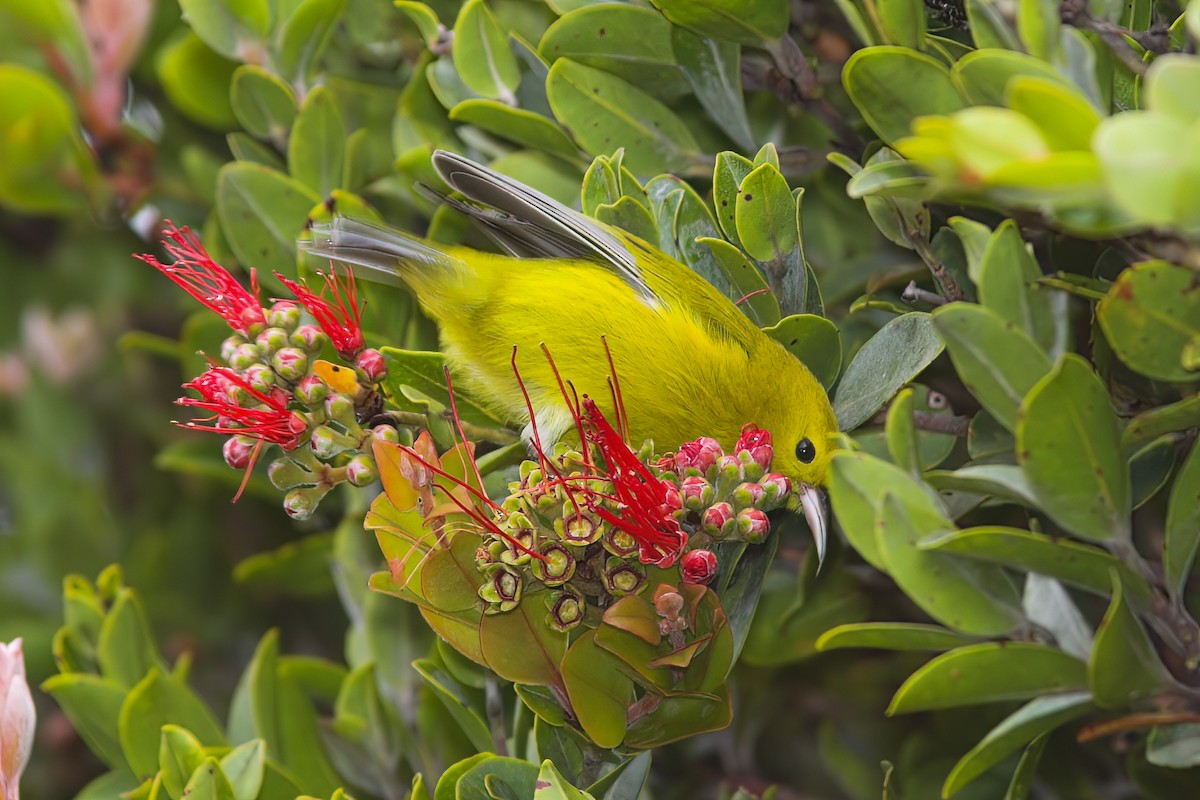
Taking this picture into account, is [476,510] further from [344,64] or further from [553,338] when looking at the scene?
[344,64]

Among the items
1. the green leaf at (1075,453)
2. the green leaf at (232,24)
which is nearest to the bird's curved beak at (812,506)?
the green leaf at (1075,453)

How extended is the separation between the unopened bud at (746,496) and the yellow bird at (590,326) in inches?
5.7

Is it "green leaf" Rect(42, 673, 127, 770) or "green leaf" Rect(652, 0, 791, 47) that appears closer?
"green leaf" Rect(652, 0, 791, 47)

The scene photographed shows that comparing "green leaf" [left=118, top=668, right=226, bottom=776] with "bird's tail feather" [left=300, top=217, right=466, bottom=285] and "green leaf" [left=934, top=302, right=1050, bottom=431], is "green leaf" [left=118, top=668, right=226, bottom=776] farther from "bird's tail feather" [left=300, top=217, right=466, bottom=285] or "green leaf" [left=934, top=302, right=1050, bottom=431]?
"green leaf" [left=934, top=302, right=1050, bottom=431]

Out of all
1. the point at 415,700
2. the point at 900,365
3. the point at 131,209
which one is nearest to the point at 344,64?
the point at 131,209

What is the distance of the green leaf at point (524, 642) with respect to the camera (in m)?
1.36

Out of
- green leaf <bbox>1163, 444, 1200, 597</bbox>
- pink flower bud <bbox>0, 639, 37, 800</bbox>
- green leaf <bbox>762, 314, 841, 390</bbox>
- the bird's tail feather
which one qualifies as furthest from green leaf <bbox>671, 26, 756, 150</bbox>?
pink flower bud <bbox>0, 639, 37, 800</bbox>

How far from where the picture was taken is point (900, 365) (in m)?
1.43

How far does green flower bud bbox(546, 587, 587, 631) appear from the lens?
1.35 m

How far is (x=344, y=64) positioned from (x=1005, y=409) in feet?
5.71

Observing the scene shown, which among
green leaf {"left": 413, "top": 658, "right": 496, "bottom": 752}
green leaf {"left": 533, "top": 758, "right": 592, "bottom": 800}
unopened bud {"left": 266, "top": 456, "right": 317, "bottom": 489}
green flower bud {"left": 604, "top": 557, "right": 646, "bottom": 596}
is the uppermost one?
green flower bud {"left": 604, "top": 557, "right": 646, "bottom": 596}

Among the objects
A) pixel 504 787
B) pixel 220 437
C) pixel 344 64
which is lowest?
pixel 220 437

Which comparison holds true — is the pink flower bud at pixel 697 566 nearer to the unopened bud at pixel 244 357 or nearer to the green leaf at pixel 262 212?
the unopened bud at pixel 244 357

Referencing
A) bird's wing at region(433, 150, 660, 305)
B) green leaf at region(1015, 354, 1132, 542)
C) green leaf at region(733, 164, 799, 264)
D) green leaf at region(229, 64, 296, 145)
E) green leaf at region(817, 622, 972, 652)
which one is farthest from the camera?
green leaf at region(229, 64, 296, 145)
